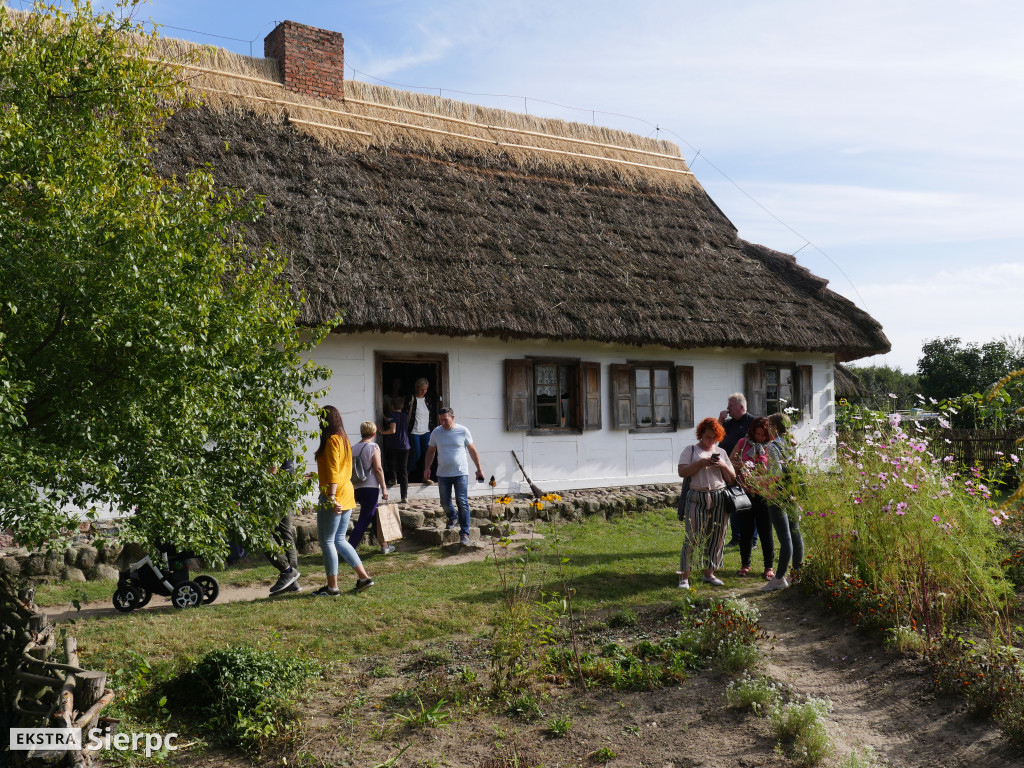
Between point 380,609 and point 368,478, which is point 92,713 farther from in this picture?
point 368,478

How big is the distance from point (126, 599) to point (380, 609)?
2079 mm

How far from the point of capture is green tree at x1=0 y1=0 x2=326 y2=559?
387 cm

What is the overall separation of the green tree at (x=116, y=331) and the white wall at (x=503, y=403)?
5106 mm

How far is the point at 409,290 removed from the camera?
33.4ft

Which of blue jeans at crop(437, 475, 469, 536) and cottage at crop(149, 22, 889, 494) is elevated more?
cottage at crop(149, 22, 889, 494)

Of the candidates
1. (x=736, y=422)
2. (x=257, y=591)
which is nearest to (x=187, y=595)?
(x=257, y=591)

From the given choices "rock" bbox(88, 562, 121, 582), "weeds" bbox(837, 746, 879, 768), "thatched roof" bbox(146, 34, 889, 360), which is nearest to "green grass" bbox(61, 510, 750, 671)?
"rock" bbox(88, 562, 121, 582)

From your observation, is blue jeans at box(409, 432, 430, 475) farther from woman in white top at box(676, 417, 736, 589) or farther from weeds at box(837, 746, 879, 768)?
weeds at box(837, 746, 879, 768)

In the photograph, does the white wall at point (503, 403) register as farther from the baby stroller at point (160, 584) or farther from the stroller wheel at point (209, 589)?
the baby stroller at point (160, 584)

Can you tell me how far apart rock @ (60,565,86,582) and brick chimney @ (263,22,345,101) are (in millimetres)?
7731

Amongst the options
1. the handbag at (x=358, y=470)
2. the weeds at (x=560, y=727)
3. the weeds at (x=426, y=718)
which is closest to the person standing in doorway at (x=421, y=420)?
the handbag at (x=358, y=470)

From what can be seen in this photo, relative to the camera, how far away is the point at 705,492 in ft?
22.3

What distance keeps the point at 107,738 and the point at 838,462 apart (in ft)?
17.3

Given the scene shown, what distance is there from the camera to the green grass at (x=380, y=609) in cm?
534
